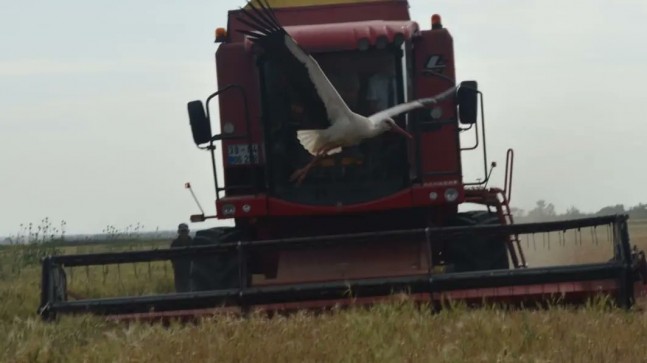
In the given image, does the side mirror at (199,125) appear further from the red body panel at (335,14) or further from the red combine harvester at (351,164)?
the red body panel at (335,14)

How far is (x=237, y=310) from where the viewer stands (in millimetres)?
8492

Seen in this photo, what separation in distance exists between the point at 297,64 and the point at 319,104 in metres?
0.41

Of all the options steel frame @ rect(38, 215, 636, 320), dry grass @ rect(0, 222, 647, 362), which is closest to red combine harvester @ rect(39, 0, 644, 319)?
steel frame @ rect(38, 215, 636, 320)

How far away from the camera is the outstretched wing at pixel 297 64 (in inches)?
377

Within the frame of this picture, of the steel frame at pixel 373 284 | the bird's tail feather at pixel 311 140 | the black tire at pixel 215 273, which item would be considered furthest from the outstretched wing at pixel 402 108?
the black tire at pixel 215 273

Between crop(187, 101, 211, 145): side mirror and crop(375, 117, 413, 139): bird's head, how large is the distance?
1752mm

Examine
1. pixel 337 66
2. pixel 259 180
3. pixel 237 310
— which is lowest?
pixel 237 310

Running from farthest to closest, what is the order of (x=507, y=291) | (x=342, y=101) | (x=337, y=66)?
(x=337, y=66) < (x=342, y=101) < (x=507, y=291)

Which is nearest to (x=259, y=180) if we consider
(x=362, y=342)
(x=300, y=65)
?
(x=300, y=65)

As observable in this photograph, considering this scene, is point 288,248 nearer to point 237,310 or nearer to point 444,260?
point 237,310

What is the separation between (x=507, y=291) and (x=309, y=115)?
2886mm

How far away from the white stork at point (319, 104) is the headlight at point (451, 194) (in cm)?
59

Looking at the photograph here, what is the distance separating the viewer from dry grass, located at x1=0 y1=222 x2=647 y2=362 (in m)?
5.77

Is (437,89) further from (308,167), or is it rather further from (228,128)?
(228,128)
